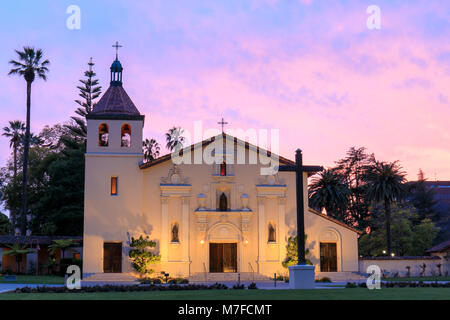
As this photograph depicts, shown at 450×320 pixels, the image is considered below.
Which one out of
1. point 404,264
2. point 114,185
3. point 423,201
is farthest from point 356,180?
point 114,185

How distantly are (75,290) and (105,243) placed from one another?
11.4 meters

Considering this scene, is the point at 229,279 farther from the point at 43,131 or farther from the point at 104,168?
the point at 43,131

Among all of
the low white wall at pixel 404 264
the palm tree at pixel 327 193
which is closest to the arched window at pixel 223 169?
the low white wall at pixel 404 264

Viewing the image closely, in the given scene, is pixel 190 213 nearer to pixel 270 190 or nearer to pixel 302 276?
pixel 270 190

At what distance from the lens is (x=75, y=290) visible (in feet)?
72.7

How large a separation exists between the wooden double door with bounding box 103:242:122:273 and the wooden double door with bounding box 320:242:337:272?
40.1 ft

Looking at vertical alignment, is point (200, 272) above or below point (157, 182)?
below

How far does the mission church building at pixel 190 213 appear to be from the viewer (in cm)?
3362

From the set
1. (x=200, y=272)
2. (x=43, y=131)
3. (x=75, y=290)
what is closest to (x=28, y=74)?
(x=43, y=131)

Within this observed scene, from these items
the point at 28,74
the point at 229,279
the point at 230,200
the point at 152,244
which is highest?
the point at 28,74

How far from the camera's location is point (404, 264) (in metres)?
40.1

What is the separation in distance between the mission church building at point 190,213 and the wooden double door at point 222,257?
0.06 meters

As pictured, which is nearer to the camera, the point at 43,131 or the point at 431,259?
the point at 431,259

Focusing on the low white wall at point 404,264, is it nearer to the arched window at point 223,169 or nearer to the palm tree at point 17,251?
the arched window at point 223,169
